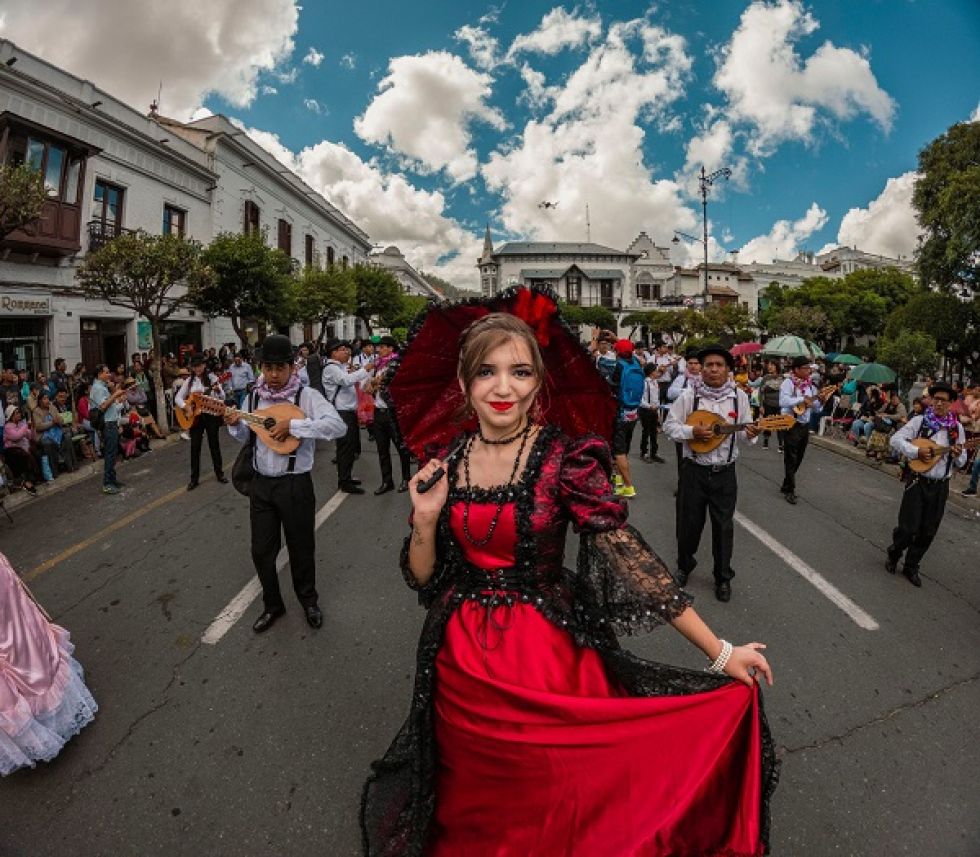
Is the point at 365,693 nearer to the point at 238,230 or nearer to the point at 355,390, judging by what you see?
the point at 355,390

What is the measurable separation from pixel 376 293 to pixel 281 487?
27355 mm

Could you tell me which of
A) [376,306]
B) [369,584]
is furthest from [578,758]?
[376,306]

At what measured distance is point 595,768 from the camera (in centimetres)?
153

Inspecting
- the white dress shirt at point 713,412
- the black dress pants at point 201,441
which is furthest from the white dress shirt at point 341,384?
the white dress shirt at point 713,412

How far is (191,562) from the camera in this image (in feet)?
17.3

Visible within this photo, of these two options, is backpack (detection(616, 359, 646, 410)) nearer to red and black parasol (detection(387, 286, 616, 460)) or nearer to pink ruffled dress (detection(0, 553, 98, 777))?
red and black parasol (detection(387, 286, 616, 460))

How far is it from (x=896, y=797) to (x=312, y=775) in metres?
2.79

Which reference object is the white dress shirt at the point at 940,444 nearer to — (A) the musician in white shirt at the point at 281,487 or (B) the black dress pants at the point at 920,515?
(B) the black dress pants at the point at 920,515

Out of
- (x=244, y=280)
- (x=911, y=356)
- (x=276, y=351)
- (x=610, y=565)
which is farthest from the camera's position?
(x=244, y=280)

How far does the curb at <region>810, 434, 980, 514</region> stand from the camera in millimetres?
7496

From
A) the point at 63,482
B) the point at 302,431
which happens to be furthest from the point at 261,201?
the point at 302,431

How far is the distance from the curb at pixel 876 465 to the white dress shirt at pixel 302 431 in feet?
27.9

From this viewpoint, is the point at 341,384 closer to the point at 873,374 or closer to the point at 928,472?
the point at 928,472

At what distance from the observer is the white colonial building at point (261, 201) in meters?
21.7
